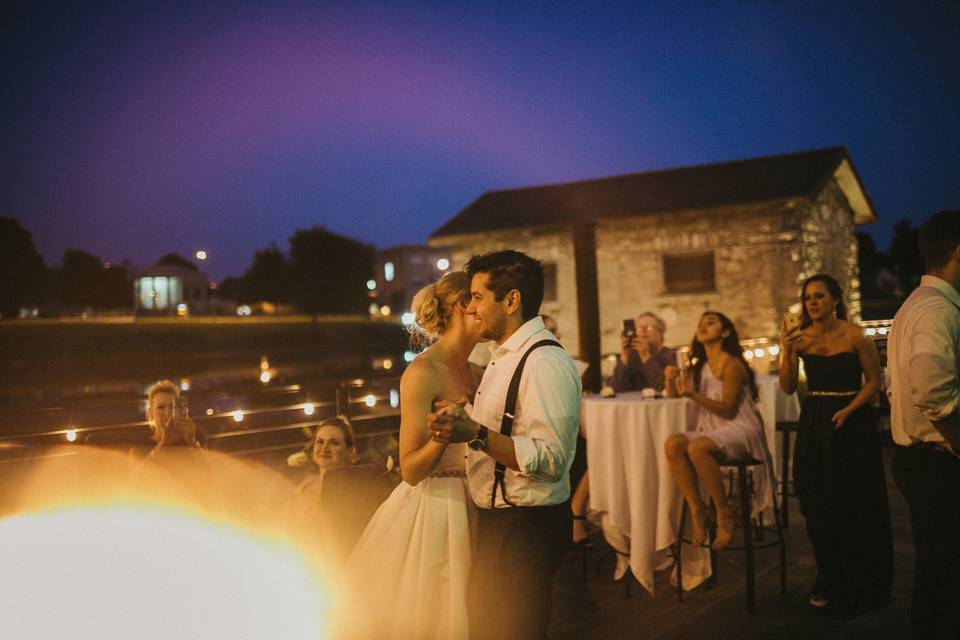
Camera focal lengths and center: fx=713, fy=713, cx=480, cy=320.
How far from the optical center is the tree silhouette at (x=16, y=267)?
4412 centimetres

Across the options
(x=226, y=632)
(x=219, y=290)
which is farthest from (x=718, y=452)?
(x=219, y=290)

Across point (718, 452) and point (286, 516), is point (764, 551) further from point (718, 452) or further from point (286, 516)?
point (286, 516)

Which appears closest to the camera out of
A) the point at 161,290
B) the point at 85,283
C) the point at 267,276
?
the point at 85,283

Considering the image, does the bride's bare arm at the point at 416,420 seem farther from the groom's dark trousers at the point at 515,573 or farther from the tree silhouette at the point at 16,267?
the tree silhouette at the point at 16,267

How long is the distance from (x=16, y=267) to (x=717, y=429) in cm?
5053

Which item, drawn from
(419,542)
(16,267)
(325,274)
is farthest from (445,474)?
(325,274)

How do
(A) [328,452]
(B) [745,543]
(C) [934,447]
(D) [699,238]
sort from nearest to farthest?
(C) [934,447], (A) [328,452], (B) [745,543], (D) [699,238]

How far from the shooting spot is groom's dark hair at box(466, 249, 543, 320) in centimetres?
220

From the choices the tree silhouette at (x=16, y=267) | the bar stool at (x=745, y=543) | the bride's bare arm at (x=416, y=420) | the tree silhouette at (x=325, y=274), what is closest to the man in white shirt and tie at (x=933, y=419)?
the bar stool at (x=745, y=543)

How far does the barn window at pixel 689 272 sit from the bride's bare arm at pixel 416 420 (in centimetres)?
1478

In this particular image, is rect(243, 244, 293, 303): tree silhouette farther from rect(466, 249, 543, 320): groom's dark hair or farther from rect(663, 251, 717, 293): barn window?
rect(466, 249, 543, 320): groom's dark hair

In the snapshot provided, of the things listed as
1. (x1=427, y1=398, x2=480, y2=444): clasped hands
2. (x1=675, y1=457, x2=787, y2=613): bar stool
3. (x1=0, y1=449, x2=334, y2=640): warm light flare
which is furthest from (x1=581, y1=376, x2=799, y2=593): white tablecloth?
(x1=427, y1=398, x2=480, y2=444): clasped hands

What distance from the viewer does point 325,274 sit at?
56.2m

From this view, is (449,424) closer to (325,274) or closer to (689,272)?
(689,272)
